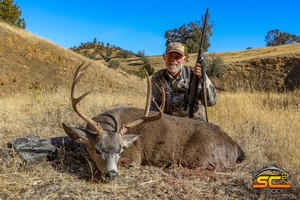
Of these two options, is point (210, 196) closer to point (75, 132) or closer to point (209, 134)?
point (209, 134)

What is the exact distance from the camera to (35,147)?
4156 millimetres

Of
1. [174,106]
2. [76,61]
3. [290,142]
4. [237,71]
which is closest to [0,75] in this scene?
[76,61]

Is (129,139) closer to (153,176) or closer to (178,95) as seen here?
(153,176)

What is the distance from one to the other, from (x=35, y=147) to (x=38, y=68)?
13159mm

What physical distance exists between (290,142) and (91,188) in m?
3.37

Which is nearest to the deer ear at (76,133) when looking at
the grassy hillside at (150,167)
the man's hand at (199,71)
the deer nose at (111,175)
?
the grassy hillside at (150,167)

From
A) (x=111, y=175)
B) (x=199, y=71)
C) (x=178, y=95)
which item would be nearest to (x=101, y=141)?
(x=111, y=175)

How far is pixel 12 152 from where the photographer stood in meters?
4.07

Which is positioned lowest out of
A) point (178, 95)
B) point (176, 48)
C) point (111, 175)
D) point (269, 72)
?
point (111, 175)

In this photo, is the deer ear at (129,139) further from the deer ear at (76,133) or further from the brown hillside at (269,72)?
the brown hillside at (269,72)
